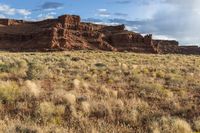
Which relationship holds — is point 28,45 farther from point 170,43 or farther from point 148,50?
point 170,43

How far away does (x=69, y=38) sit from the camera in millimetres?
92000

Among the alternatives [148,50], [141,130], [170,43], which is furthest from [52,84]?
[170,43]

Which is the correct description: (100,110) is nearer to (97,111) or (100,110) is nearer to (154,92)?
(97,111)

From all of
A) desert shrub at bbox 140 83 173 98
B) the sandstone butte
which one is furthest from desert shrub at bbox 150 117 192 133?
the sandstone butte

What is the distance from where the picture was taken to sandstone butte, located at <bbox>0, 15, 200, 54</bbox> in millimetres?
88062

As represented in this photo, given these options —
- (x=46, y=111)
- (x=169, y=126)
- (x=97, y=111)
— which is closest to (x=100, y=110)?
(x=97, y=111)

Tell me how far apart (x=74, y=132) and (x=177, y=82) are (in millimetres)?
11505

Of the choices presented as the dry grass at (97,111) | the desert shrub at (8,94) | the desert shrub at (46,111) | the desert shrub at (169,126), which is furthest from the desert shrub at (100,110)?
the desert shrub at (8,94)

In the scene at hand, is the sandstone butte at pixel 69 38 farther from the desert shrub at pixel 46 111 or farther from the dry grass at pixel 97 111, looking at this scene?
the desert shrub at pixel 46 111

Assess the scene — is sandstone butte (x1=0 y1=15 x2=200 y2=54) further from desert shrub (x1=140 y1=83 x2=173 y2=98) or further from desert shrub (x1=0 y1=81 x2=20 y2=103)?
desert shrub (x1=0 y1=81 x2=20 y2=103)

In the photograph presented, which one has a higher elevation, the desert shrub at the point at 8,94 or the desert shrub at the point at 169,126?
the desert shrub at the point at 8,94

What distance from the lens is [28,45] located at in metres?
89.4

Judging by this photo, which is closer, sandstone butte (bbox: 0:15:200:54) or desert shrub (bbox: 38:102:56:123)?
desert shrub (bbox: 38:102:56:123)

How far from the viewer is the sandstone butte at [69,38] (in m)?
88.1
